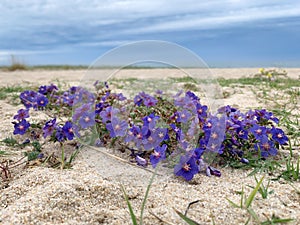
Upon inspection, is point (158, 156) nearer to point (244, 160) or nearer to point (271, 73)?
point (244, 160)

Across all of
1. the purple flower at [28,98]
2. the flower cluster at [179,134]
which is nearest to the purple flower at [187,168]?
the flower cluster at [179,134]

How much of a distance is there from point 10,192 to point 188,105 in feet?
4.36

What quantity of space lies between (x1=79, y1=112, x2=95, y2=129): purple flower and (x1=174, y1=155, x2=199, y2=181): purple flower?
2.61 ft

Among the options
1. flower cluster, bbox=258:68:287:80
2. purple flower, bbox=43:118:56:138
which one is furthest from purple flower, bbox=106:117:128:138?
flower cluster, bbox=258:68:287:80

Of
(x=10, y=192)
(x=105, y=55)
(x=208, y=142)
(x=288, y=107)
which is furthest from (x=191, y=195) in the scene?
(x=288, y=107)

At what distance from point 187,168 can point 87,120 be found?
2.88 ft

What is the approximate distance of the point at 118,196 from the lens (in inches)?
73.4

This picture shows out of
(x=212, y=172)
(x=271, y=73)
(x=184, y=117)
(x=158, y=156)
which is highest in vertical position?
(x=184, y=117)

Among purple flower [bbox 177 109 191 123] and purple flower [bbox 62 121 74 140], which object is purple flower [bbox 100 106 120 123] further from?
purple flower [bbox 177 109 191 123]

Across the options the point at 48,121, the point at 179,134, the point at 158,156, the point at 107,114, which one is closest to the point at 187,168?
the point at 158,156

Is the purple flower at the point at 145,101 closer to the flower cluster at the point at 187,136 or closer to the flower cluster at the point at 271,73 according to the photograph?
the flower cluster at the point at 187,136

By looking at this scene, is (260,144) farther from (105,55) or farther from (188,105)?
(105,55)

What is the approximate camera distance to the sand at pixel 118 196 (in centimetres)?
168

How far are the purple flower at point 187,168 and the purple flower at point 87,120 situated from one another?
2.61ft
